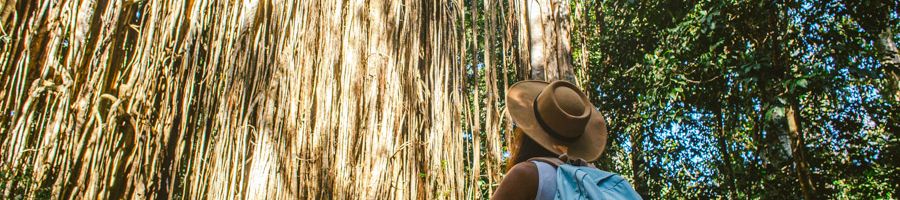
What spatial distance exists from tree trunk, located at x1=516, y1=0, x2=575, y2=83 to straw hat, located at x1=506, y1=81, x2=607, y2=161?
2.72ft

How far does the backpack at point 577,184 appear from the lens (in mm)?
1266

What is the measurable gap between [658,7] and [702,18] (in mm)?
867

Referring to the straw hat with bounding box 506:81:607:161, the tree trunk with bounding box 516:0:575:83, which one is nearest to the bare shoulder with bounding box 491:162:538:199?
the straw hat with bounding box 506:81:607:161

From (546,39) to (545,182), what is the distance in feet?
4.14

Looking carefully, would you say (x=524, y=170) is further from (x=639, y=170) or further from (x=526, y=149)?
(x=639, y=170)

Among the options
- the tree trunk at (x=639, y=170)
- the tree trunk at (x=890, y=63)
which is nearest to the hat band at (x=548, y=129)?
the tree trunk at (x=890, y=63)

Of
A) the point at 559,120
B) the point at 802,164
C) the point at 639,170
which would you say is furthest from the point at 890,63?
the point at 559,120

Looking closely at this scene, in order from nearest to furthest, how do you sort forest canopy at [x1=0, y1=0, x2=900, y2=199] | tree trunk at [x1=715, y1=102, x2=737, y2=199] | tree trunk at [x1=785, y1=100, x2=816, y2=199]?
forest canopy at [x1=0, y1=0, x2=900, y2=199]
tree trunk at [x1=785, y1=100, x2=816, y2=199]
tree trunk at [x1=715, y1=102, x2=737, y2=199]

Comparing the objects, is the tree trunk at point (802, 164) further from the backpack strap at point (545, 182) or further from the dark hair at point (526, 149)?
the backpack strap at point (545, 182)

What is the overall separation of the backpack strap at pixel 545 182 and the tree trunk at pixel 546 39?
1.07 metres

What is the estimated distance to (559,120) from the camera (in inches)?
56.4

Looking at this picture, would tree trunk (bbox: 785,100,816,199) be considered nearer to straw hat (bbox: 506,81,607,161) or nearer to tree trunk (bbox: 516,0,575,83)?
tree trunk (bbox: 516,0,575,83)

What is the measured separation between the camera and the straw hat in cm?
144

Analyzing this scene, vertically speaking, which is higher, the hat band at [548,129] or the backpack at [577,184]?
the hat band at [548,129]
